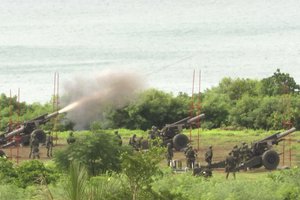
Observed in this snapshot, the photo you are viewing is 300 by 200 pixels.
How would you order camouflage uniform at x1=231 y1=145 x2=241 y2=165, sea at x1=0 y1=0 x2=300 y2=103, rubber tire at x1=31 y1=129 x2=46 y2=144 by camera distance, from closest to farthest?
camouflage uniform at x1=231 y1=145 x2=241 y2=165 → rubber tire at x1=31 y1=129 x2=46 y2=144 → sea at x1=0 y1=0 x2=300 y2=103

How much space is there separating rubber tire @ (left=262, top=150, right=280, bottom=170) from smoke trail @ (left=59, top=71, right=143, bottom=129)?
1317 cm

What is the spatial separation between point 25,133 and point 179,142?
6.01m

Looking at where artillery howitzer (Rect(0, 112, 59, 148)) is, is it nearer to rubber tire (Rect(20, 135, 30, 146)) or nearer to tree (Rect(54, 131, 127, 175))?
rubber tire (Rect(20, 135, 30, 146))

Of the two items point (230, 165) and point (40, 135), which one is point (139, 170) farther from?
point (40, 135)

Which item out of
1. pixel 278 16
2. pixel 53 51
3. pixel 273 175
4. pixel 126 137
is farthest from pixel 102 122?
pixel 278 16

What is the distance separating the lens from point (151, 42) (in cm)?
11469

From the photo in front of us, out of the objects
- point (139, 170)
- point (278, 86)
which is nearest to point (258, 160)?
point (278, 86)

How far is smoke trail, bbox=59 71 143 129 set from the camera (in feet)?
168

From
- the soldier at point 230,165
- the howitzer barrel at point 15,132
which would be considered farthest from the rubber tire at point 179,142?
the soldier at point 230,165

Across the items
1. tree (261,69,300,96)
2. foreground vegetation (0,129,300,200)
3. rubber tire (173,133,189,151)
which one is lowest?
foreground vegetation (0,129,300,200)

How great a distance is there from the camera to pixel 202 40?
115m

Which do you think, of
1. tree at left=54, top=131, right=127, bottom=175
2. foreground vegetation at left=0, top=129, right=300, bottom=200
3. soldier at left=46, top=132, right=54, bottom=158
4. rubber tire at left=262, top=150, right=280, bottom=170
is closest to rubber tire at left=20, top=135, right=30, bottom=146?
soldier at left=46, top=132, right=54, bottom=158

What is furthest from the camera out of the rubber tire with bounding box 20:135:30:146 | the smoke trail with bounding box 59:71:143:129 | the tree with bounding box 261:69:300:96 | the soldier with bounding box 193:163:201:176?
the tree with bounding box 261:69:300:96

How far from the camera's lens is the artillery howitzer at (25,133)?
4534cm
